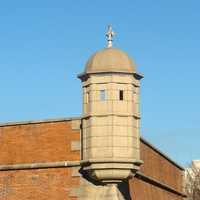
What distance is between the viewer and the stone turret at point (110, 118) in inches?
861

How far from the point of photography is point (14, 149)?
23375mm

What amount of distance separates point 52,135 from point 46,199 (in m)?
2.14

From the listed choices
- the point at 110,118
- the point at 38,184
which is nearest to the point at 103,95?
the point at 110,118

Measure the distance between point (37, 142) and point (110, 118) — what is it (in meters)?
2.78

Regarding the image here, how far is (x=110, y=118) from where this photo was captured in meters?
22.0

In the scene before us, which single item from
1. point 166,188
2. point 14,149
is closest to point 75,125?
point 14,149

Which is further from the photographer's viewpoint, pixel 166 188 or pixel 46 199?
pixel 166 188

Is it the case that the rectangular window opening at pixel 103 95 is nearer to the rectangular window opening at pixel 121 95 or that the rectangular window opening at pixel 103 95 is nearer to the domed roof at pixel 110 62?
the rectangular window opening at pixel 121 95

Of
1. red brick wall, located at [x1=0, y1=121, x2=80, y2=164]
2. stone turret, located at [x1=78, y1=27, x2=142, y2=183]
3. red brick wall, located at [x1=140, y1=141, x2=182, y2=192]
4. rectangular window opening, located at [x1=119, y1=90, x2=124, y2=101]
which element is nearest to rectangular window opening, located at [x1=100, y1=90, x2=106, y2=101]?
stone turret, located at [x1=78, y1=27, x2=142, y2=183]

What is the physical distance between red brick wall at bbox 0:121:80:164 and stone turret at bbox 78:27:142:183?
67cm

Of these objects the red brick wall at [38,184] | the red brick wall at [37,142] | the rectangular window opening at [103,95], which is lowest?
the red brick wall at [38,184]

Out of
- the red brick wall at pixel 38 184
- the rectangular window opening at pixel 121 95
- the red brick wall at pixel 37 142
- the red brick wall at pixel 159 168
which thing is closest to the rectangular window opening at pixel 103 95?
the rectangular window opening at pixel 121 95

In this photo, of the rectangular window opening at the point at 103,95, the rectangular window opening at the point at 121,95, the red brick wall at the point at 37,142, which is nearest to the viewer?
the rectangular window opening at the point at 103,95

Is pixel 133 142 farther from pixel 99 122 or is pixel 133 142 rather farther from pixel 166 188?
pixel 166 188
